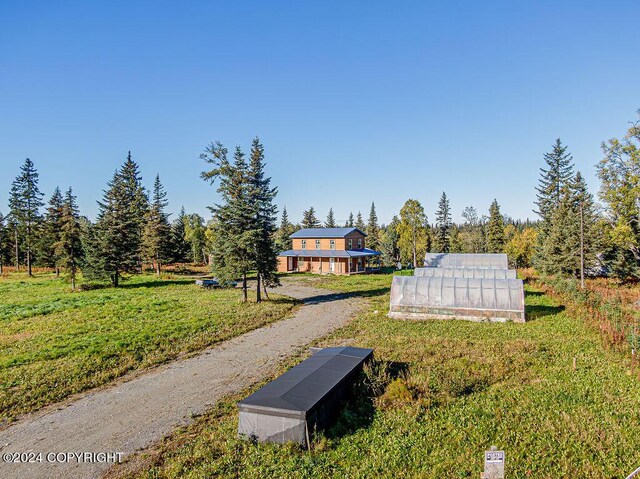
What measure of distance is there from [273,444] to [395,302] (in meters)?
14.4

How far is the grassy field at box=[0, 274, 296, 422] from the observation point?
1148 centimetres

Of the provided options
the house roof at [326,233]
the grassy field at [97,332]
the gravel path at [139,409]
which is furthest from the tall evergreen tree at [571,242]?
the gravel path at [139,409]

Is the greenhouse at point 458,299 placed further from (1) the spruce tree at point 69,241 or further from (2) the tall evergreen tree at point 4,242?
(2) the tall evergreen tree at point 4,242

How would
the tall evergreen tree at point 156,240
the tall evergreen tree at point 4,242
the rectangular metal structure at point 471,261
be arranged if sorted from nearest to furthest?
the rectangular metal structure at point 471,261, the tall evergreen tree at point 156,240, the tall evergreen tree at point 4,242

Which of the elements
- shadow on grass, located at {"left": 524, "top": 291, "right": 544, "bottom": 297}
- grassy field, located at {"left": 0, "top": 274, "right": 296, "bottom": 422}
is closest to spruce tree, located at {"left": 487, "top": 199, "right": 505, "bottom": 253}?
shadow on grass, located at {"left": 524, "top": 291, "right": 544, "bottom": 297}

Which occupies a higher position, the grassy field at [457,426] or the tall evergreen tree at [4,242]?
the tall evergreen tree at [4,242]

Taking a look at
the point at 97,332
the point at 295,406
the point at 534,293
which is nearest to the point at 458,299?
the point at 534,293

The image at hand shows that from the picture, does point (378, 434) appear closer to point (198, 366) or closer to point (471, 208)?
point (198, 366)

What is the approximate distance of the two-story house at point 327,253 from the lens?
4800 centimetres

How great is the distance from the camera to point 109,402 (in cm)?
1030

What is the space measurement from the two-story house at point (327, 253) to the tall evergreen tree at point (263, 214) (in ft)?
72.3

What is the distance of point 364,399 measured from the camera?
9.60 metres

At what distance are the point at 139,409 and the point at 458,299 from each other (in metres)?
16.0

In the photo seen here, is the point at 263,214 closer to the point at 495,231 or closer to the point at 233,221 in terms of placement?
the point at 233,221
